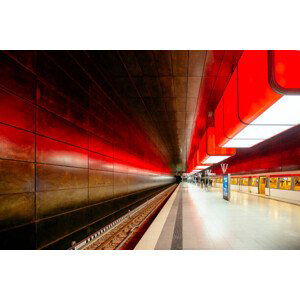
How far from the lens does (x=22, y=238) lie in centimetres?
294

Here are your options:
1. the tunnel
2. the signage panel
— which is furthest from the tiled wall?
the signage panel

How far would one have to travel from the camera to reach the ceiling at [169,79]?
4504mm

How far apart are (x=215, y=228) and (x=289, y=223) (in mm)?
2270

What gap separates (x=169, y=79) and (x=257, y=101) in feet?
9.89

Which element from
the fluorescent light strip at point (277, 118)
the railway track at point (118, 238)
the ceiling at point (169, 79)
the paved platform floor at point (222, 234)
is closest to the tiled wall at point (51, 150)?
the railway track at point (118, 238)

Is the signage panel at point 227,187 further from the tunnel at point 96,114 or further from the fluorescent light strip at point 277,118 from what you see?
the fluorescent light strip at point 277,118

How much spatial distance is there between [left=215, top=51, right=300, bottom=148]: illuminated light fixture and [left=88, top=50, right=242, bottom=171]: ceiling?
0.91 m

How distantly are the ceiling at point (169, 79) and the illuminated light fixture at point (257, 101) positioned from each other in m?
0.91

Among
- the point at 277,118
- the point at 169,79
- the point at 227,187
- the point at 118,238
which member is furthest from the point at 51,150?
the point at 227,187

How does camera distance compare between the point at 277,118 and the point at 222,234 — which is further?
the point at 222,234

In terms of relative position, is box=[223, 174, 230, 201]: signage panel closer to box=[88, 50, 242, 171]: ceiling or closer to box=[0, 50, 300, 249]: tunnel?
box=[0, 50, 300, 249]: tunnel

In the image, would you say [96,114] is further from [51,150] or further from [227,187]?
[227,187]

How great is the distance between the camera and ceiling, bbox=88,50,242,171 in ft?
14.8

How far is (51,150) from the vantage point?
3.65 m
